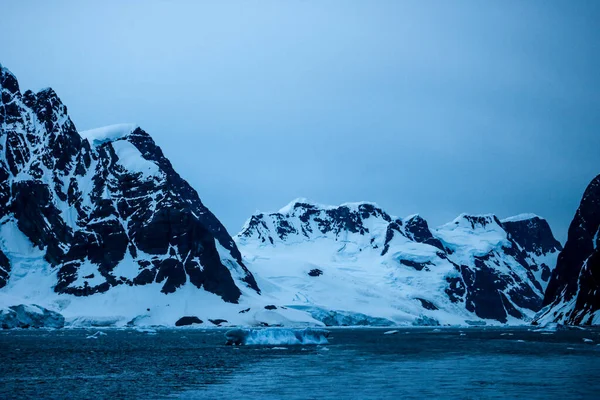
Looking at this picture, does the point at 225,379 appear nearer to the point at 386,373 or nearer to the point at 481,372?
the point at 386,373

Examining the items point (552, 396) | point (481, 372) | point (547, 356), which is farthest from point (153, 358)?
point (552, 396)

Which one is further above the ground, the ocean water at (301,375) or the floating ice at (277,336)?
the floating ice at (277,336)

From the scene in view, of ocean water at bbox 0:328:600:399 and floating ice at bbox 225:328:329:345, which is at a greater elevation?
floating ice at bbox 225:328:329:345

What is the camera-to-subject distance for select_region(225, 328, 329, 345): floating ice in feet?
398

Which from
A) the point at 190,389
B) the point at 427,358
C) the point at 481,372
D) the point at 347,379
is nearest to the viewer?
the point at 190,389

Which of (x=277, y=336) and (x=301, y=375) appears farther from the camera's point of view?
(x=277, y=336)

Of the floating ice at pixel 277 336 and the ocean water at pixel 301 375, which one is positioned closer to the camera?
the ocean water at pixel 301 375

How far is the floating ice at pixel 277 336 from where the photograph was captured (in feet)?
398

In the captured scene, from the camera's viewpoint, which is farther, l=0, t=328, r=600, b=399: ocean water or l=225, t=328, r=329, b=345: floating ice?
l=225, t=328, r=329, b=345: floating ice

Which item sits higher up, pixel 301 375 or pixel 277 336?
pixel 277 336

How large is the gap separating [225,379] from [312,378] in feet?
24.9

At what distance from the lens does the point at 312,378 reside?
6175 centimetres

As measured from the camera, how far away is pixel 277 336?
408 feet

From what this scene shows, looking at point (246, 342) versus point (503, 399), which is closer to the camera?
point (503, 399)
